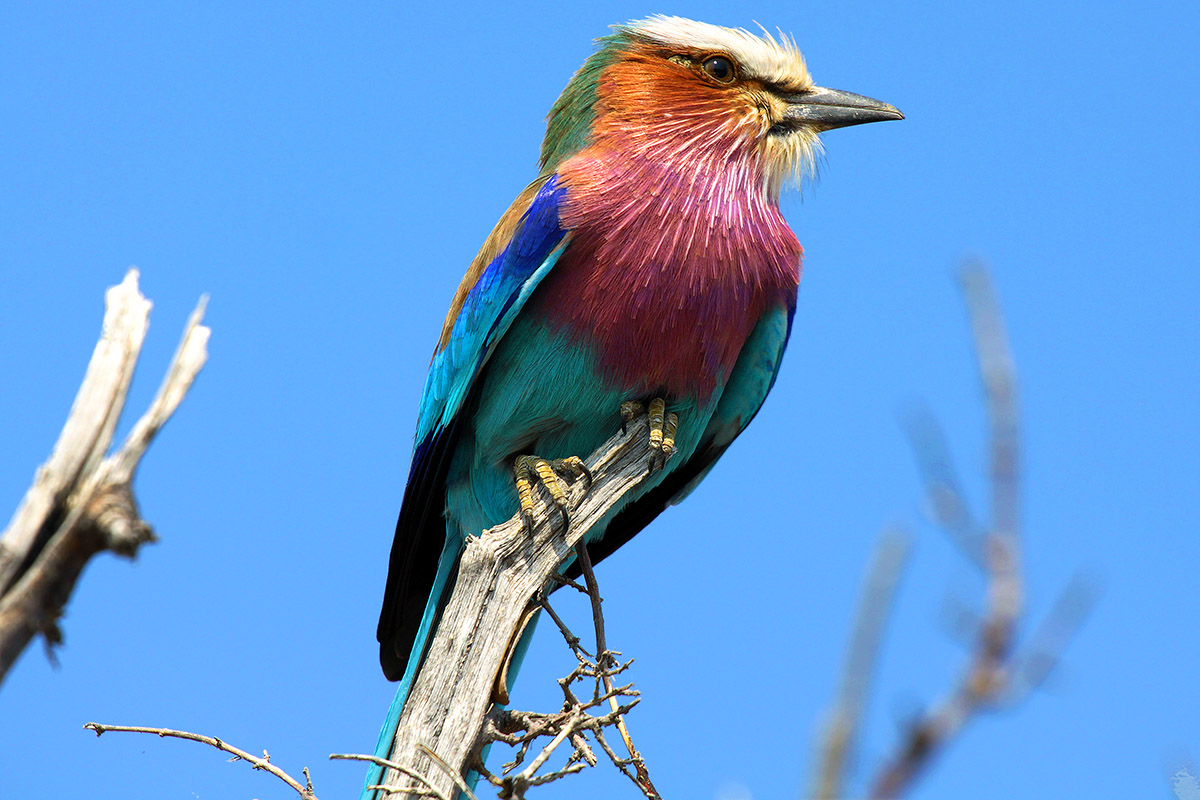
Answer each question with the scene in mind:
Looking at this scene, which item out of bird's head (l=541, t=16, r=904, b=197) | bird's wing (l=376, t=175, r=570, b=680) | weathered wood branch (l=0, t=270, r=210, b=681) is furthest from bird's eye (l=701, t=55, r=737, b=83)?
weathered wood branch (l=0, t=270, r=210, b=681)

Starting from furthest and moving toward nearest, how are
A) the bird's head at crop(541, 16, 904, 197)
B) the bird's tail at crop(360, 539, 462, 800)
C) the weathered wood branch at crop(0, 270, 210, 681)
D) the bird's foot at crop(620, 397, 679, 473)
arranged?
the bird's head at crop(541, 16, 904, 197) → the bird's foot at crop(620, 397, 679, 473) → the bird's tail at crop(360, 539, 462, 800) → the weathered wood branch at crop(0, 270, 210, 681)

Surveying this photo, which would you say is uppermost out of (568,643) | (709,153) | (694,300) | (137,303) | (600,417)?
(709,153)

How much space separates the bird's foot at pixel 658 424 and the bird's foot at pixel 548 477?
274 mm

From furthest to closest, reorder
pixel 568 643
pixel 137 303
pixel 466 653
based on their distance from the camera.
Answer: pixel 568 643, pixel 466 653, pixel 137 303

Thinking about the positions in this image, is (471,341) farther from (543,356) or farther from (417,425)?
(417,425)

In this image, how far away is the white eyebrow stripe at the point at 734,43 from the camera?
4.75 m

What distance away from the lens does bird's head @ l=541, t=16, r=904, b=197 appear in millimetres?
4535

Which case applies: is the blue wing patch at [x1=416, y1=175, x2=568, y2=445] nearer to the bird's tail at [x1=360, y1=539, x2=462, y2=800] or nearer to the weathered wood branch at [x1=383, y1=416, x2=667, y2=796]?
the bird's tail at [x1=360, y1=539, x2=462, y2=800]

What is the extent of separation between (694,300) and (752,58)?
1237 mm

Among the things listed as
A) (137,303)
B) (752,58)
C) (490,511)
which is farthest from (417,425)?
(137,303)

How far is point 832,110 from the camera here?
15.9 ft

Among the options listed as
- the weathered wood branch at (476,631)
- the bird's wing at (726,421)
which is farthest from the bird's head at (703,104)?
the weathered wood branch at (476,631)

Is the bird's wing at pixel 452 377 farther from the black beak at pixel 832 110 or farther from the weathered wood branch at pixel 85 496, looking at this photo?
the weathered wood branch at pixel 85 496

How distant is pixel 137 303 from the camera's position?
202 centimetres
